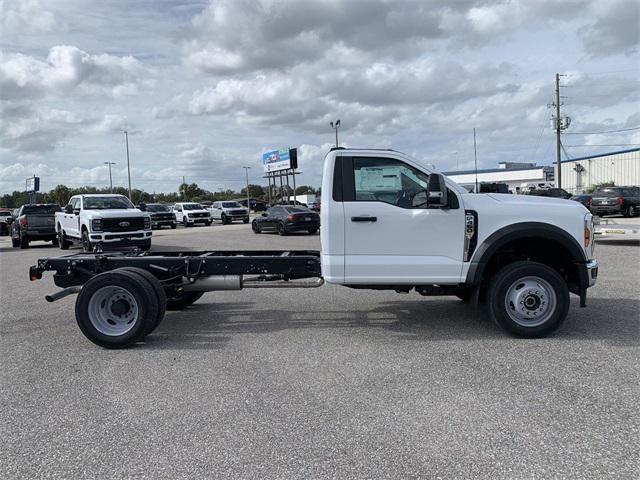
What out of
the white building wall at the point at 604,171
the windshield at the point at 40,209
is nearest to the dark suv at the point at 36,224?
the windshield at the point at 40,209

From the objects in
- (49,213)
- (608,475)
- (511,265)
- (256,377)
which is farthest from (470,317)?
(49,213)

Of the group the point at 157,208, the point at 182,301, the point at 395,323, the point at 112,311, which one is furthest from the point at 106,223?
the point at 157,208

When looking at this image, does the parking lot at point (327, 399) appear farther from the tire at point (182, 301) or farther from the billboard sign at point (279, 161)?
the billboard sign at point (279, 161)

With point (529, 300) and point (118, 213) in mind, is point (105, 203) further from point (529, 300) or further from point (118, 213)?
point (529, 300)

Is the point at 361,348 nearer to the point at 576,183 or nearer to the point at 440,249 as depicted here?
the point at 440,249

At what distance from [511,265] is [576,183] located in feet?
244

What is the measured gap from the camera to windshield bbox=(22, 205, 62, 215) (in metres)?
22.6

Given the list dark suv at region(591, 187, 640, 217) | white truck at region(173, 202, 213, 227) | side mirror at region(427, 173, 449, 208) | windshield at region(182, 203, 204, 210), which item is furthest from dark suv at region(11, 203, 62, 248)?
dark suv at region(591, 187, 640, 217)

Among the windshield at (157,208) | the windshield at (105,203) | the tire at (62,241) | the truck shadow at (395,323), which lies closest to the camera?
the truck shadow at (395,323)

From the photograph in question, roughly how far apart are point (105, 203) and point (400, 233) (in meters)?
15.6

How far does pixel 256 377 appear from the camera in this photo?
4.99 m

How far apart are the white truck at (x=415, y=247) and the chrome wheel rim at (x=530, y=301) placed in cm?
1

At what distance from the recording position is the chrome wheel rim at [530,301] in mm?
6035

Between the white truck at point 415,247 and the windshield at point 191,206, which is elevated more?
the windshield at point 191,206
